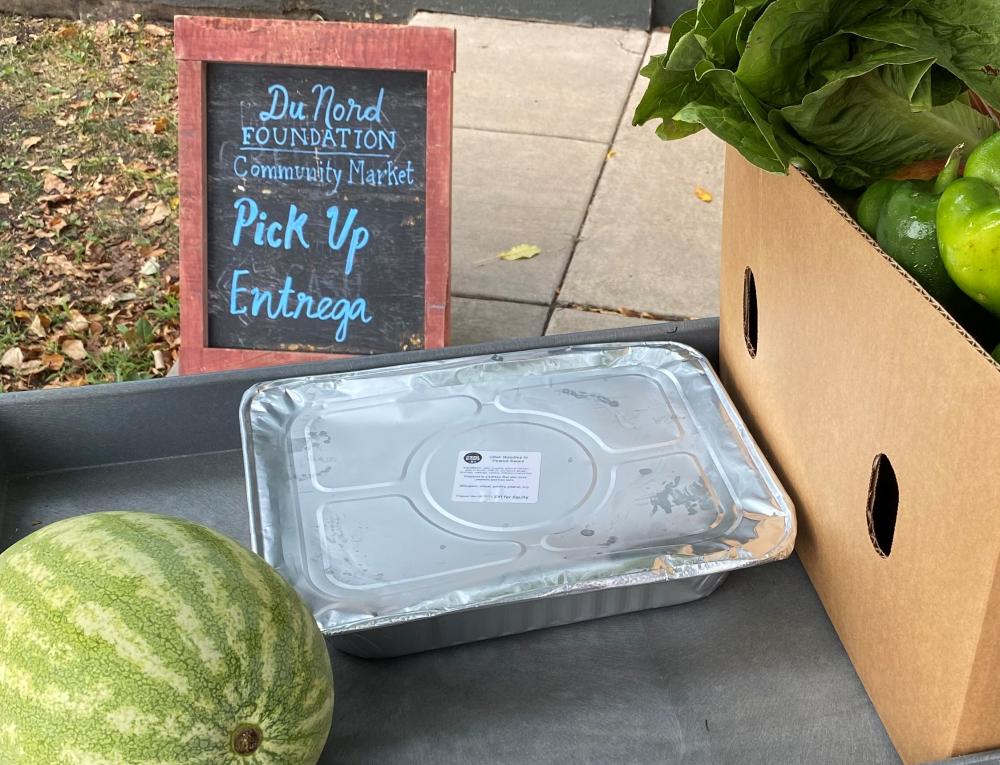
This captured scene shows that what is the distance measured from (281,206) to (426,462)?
73 cm

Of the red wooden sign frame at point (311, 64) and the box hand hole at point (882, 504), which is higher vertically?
the red wooden sign frame at point (311, 64)

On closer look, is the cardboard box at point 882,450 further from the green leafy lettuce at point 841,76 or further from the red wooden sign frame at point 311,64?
the red wooden sign frame at point 311,64

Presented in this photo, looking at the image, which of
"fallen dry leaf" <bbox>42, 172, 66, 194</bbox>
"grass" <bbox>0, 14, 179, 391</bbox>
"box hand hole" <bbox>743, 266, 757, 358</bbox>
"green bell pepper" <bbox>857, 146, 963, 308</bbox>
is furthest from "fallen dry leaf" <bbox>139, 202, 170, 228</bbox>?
"green bell pepper" <bbox>857, 146, 963, 308</bbox>

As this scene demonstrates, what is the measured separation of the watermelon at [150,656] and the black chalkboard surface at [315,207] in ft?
3.09

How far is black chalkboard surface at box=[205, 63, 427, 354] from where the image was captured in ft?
5.90

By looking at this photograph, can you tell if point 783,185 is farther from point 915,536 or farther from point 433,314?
point 433,314

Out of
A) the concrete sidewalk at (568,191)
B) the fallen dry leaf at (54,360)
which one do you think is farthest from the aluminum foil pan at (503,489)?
the fallen dry leaf at (54,360)

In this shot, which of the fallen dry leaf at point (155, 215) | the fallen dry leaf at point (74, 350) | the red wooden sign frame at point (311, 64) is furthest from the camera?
the fallen dry leaf at point (155, 215)

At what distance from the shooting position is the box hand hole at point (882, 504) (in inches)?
41.3

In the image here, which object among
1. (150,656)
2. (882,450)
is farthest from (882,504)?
(150,656)

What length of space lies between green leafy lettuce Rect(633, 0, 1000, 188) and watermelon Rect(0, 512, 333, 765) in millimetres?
694

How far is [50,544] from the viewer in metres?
0.95

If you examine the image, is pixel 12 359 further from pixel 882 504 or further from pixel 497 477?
pixel 882 504

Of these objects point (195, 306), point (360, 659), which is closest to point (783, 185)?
point (360, 659)
